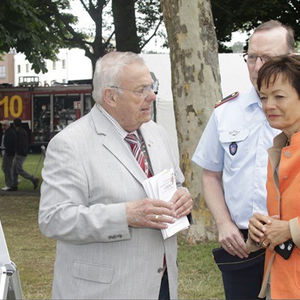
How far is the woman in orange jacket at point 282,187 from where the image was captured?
9.25 feet

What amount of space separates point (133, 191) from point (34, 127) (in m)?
36.0

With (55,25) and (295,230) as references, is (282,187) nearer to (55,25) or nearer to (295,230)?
(295,230)

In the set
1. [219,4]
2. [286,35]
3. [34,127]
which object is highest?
[219,4]

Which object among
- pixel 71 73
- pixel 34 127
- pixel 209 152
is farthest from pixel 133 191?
pixel 71 73

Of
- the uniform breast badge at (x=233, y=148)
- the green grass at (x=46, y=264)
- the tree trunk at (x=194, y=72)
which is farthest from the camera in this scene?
the tree trunk at (x=194, y=72)

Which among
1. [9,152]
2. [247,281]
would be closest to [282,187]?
[247,281]

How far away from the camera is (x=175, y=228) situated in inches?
126

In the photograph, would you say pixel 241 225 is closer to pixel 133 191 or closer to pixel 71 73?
pixel 133 191

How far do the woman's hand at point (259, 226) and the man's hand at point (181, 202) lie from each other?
39 centimetres

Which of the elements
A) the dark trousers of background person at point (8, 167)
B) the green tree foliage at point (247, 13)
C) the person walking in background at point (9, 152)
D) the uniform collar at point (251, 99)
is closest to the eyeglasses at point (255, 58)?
the uniform collar at point (251, 99)

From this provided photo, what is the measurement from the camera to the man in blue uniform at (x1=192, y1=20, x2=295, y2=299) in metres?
3.36

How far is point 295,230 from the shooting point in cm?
279

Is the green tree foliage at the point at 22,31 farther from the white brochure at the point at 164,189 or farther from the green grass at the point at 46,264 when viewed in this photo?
the white brochure at the point at 164,189

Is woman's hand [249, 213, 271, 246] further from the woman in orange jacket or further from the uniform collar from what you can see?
the uniform collar
